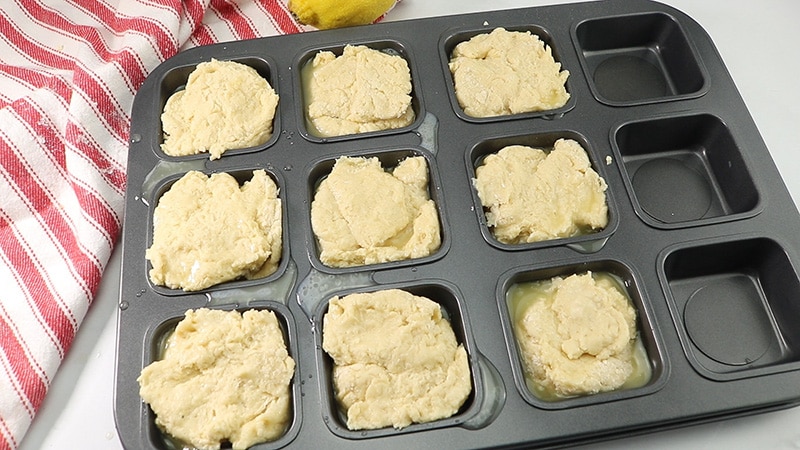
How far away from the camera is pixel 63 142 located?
186 cm

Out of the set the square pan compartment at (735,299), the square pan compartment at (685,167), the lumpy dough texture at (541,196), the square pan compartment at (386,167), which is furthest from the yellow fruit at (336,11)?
the square pan compartment at (735,299)

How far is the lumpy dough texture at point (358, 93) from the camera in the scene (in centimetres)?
180

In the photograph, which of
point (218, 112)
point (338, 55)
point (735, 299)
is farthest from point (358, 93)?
point (735, 299)

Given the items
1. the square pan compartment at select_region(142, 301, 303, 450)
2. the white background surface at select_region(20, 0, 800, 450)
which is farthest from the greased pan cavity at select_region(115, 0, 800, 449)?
the white background surface at select_region(20, 0, 800, 450)

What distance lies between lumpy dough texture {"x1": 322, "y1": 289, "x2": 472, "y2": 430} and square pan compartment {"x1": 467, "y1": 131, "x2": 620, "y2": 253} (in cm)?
26

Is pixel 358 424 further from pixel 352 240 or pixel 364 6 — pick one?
pixel 364 6

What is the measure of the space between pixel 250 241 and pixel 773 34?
1.80 m

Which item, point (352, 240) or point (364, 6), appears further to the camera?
point (364, 6)

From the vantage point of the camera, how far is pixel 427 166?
68.2 inches

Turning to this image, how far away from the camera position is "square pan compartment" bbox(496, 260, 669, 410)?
1416 mm

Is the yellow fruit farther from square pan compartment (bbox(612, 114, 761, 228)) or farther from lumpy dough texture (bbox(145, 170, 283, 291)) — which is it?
square pan compartment (bbox(612, 114, 761, 228))

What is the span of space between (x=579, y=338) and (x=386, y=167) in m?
0.67

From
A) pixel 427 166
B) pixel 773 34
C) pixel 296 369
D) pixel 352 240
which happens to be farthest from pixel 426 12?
pixel 296 369

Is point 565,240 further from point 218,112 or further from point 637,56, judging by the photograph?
point 218,112
